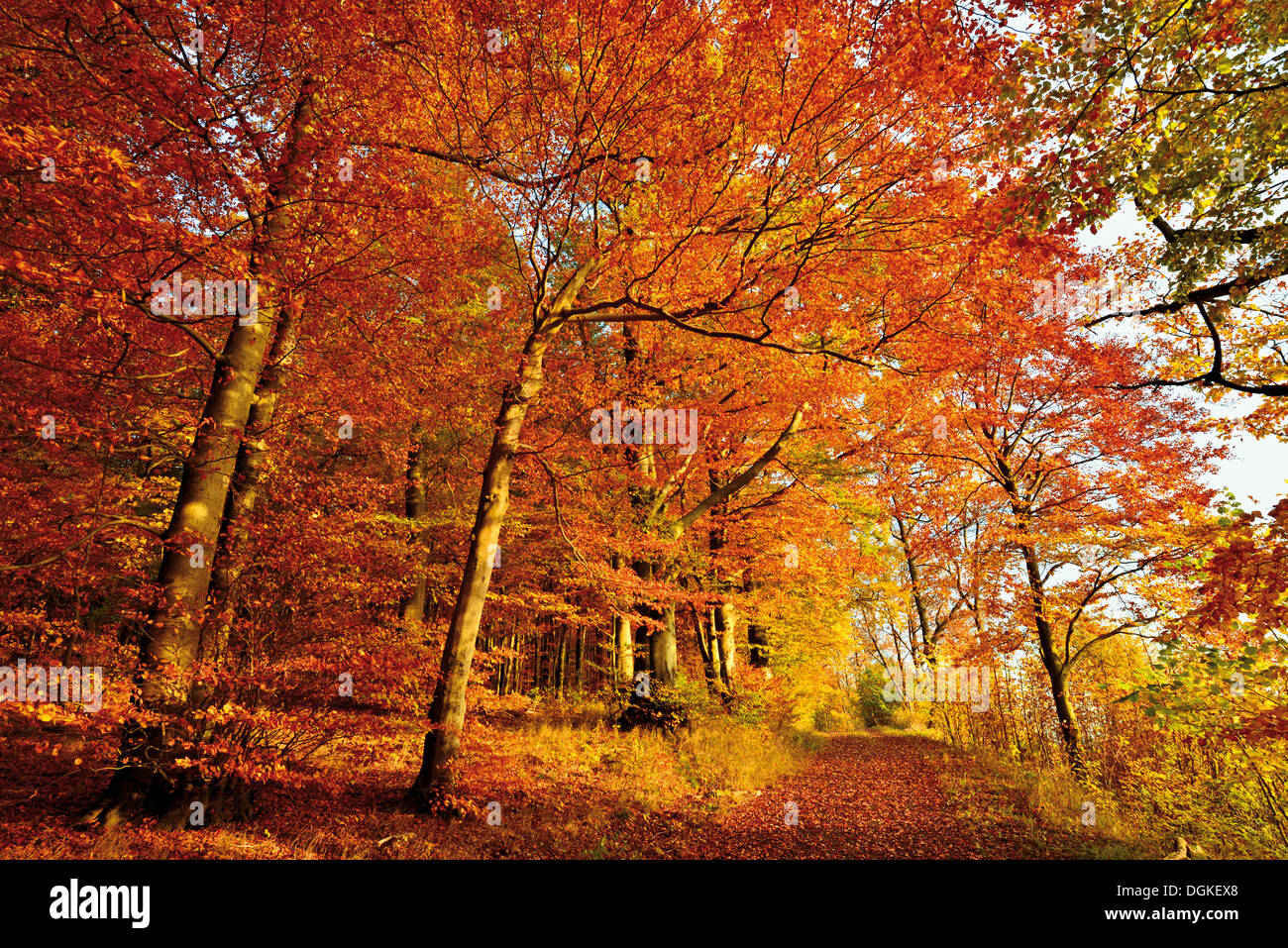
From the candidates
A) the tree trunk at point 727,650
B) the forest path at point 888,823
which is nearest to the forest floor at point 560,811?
the forest path at point 888,823

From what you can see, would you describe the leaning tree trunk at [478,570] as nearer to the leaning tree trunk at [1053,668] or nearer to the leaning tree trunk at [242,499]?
the leaning tree trunk at [242,499]

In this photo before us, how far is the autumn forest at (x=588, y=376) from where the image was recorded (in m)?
5.07

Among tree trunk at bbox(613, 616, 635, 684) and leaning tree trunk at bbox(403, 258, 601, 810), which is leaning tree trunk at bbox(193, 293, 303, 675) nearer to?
leaning tree trunk at bbox(403, 258, 601, 810)

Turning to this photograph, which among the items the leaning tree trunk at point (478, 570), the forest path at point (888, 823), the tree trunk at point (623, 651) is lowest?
the forest path at point (888, 823)

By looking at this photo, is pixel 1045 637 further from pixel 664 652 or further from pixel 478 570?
pixel 478 570

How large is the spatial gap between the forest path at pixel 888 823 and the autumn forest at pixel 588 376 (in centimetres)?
9

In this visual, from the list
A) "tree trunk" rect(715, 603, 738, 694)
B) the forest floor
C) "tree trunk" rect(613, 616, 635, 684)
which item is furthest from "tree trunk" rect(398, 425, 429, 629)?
"tree trunk" rect(715, 603, 738, 694)

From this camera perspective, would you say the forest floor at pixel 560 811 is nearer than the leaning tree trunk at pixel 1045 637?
Yes

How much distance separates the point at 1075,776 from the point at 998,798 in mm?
1270

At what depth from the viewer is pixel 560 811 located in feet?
24.1

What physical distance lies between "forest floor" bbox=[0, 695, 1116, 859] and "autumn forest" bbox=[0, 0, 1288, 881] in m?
0.08

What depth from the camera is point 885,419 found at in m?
12.5

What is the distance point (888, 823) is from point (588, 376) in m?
9.47

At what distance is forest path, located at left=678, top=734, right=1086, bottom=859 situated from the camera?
6.58 meters
